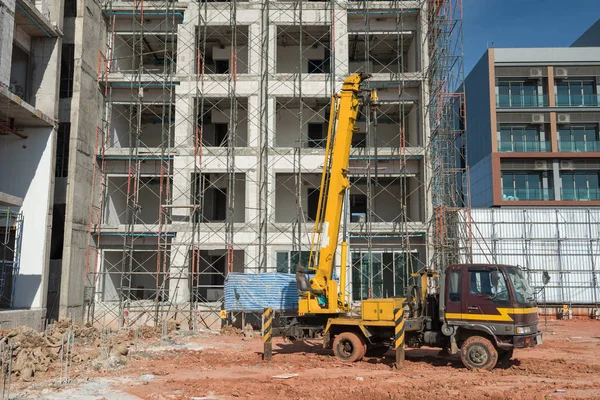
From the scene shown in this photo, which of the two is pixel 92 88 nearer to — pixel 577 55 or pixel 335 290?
pixel 335 290

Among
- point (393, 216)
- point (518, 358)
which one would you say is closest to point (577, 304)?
point (393, 216)

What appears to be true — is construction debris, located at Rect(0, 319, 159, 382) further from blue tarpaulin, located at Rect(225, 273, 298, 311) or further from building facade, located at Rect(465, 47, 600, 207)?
building facade, located at Rect(465, 47, 600, 207)

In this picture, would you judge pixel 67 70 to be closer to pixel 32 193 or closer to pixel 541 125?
pixel 32 193

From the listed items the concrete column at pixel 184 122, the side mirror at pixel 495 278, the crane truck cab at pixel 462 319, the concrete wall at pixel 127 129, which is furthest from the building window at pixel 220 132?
the side mirror at pixel 495 278

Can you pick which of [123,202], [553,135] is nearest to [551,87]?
[553,135]

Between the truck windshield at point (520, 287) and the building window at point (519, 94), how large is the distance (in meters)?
33.3

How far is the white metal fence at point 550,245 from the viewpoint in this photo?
2734 centimetres

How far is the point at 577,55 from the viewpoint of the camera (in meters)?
41.8

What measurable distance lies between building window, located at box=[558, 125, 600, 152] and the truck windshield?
108 feet

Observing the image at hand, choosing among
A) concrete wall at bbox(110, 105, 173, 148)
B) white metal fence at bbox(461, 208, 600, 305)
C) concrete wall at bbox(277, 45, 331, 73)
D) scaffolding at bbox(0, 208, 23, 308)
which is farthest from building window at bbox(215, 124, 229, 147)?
white metal fence at bbox(461, 208, 600, 305)

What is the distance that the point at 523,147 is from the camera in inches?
1650

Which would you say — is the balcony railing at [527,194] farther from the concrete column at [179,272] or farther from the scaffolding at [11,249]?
the scaffolding at [11,249]

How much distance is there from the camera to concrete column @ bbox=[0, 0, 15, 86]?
18.9 meters

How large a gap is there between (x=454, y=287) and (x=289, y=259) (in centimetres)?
1287
